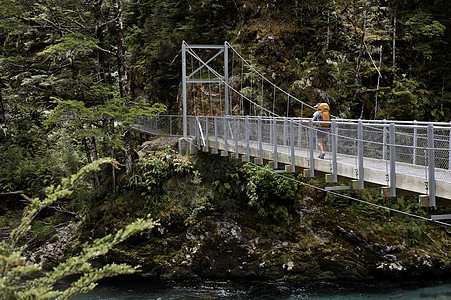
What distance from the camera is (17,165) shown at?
16.6 metres

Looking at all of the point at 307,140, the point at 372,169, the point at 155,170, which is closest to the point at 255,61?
the point at 155,170

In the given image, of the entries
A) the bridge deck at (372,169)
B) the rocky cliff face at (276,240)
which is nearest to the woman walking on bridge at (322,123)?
the bridge deck at (372,169)

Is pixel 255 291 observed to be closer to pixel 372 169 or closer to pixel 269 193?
pixel 269 193

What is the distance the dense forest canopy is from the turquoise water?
3895 mm

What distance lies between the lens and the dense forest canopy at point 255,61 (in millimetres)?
13328

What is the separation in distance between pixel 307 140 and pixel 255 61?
8.41 meters

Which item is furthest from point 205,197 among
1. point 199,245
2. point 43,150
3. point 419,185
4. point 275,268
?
point 43,150

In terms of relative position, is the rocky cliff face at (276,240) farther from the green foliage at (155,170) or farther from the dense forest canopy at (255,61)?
the dense forest canopy at (255,61)

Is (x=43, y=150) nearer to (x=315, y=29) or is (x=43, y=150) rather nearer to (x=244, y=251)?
(x=244, y=251)

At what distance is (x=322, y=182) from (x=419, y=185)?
25.1ft

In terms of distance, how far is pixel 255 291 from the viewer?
35.8 ft

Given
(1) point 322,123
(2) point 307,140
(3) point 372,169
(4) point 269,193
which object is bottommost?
(4) point 269,193

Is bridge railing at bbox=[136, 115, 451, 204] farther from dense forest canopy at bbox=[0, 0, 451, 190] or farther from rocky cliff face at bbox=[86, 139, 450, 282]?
dense forest canopy at bbox=[0, 0, 451, 190]

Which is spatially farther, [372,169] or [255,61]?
[255,61]
